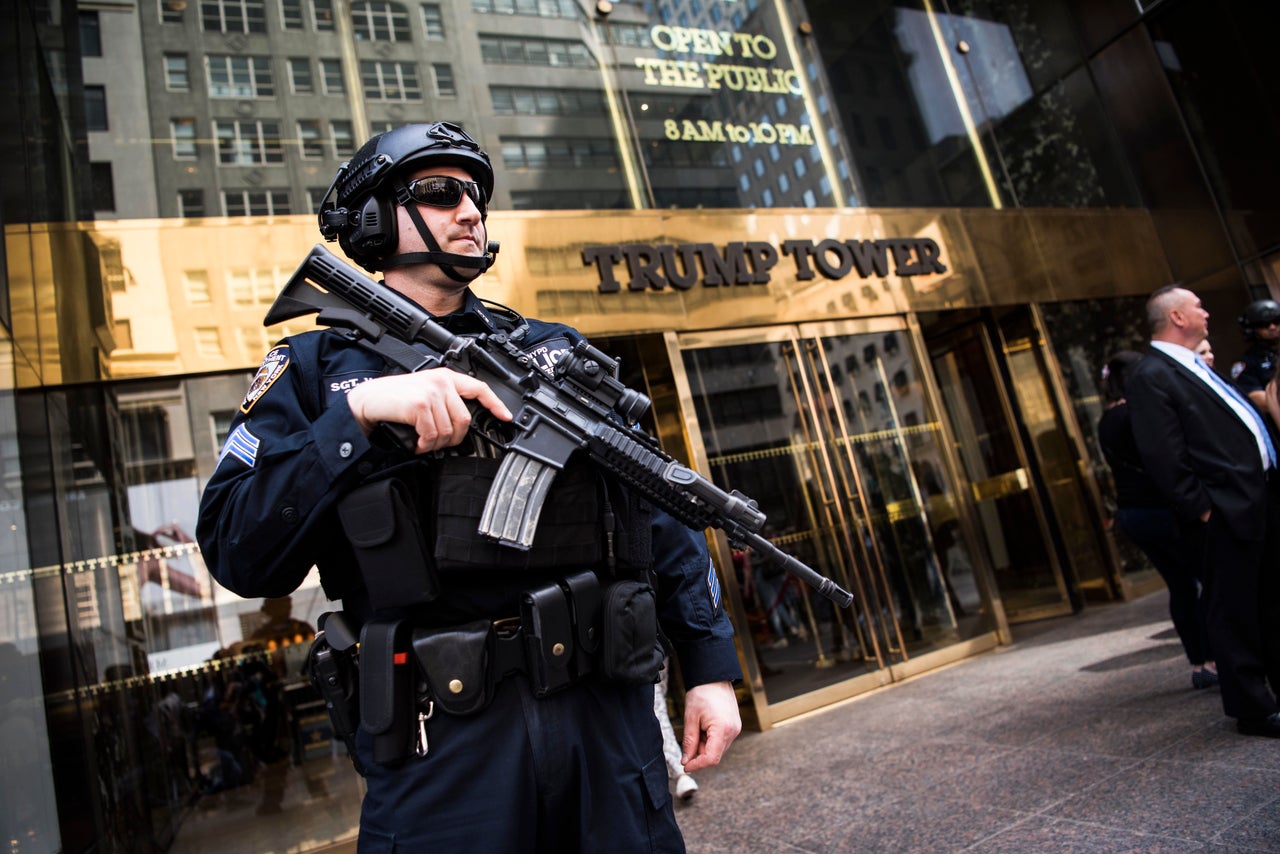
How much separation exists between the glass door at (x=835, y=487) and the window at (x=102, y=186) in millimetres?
3529

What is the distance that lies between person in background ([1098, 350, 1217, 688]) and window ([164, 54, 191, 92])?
19.1 ft

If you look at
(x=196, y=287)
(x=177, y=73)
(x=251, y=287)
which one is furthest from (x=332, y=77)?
(x=196, y=287)

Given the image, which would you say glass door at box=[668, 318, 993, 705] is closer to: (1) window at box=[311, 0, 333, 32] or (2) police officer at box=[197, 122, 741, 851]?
(1) window at box=[311, 0, 333, 32]

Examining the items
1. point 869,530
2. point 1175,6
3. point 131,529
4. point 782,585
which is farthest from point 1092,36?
point 131,529

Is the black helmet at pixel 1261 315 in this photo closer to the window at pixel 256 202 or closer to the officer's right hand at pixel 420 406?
the officer's right hand at pixel 420 406

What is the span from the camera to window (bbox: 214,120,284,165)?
5.32 m

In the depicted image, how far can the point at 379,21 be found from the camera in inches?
235

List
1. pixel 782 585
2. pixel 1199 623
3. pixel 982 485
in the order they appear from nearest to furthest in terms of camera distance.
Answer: pixel 1199 623 → pixel 782 585 → pixel 982 485

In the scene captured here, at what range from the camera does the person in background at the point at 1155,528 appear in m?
4.17

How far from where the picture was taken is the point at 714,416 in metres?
6.09

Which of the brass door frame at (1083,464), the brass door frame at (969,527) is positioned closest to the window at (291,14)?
the brass door frame at (969,527)

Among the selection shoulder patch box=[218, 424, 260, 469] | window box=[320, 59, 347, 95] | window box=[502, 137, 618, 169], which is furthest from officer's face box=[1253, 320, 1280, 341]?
window box=[320, 59, 347, 95]

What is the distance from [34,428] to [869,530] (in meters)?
5.19

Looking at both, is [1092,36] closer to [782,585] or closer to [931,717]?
[782,585]
